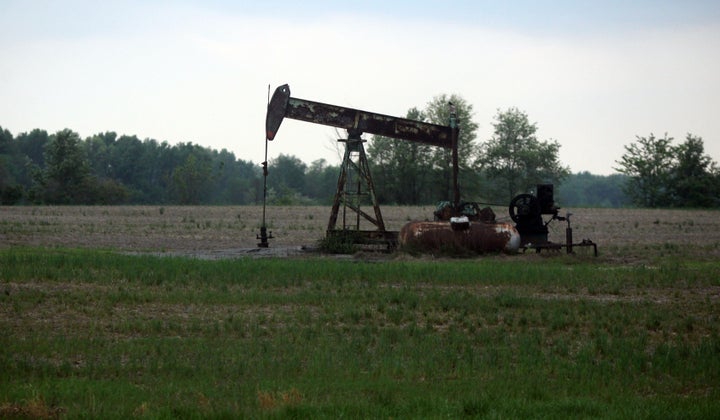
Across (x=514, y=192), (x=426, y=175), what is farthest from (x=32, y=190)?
(x=514, y=192)

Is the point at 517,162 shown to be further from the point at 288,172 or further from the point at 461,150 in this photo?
the point at 288,172

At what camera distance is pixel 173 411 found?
776cm

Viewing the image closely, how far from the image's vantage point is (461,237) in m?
23.3

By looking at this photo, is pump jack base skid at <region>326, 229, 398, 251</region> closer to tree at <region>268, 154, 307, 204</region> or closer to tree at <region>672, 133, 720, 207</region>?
tree at <region>672, 133, 720, 207</region>

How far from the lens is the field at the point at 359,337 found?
326 inches

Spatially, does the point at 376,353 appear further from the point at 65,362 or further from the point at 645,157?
the point at 645,157

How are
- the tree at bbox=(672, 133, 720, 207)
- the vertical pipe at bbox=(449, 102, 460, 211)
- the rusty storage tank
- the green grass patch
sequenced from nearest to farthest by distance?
the green grass patch
the rusty storage tank
the vertical pipe at bbox=(449, 102, 460, 211)
the tree at bbox=(672, 133, 720, 207)

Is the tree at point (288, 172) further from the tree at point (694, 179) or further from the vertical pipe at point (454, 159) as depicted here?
the vertical pipe at point (454, 159)

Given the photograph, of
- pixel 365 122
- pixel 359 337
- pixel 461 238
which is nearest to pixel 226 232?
pixel 365 122

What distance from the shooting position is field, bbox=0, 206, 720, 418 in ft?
27.1

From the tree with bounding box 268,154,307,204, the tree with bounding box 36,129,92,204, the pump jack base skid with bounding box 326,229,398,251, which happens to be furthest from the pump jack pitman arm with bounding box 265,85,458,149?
the tree with bounding box 268,154,307,204

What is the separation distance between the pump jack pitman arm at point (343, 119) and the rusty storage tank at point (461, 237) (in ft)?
10.1

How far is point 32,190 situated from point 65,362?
2726 inches

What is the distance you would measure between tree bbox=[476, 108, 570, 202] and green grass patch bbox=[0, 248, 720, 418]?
58.0 m
